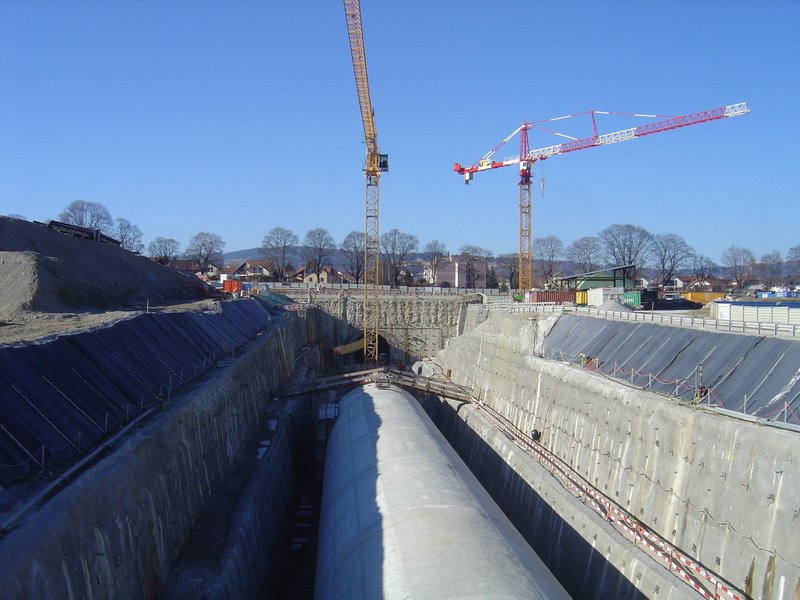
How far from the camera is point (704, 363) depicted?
1759cm

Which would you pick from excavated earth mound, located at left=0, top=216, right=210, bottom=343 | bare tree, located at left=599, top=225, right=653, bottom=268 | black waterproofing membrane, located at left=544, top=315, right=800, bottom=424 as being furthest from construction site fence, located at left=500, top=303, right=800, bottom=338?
bare tree, located at left=599, top=225, right=653, bottom=268

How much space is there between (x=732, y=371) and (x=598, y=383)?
4395mm

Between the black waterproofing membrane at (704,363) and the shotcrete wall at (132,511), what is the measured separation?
43.2 feet

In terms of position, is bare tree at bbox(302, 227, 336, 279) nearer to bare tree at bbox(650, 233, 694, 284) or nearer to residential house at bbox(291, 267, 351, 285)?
residential house at bbox(291, 267, 351, 285)

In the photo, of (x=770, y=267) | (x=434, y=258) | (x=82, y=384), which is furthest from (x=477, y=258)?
(x=82, y=384)

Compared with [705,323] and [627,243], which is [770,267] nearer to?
[627,243]

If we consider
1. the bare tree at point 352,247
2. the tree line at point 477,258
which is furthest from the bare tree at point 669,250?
the bare tree at point 352,247

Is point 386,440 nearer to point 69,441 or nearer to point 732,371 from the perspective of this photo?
point 69,441

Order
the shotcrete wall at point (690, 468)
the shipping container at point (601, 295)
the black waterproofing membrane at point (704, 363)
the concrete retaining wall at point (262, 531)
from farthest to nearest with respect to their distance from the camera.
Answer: the shipping container at point (601, 295), the black waterproofing membrane at point (704, 363), the concrete retaining wall at point (262, 531), the shotcrete wall at point (690, 468)

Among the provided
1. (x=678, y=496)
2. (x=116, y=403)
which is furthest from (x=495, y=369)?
(x=116, y=403)

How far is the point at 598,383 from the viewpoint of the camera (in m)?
19.8

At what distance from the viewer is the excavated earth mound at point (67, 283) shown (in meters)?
21.3

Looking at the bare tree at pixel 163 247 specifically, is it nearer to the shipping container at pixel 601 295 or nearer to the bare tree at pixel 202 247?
the bare tree at pixel 202 247

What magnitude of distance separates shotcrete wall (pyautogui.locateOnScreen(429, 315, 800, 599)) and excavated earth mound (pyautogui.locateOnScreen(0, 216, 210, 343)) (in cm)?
1609
